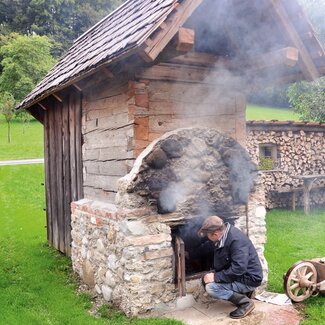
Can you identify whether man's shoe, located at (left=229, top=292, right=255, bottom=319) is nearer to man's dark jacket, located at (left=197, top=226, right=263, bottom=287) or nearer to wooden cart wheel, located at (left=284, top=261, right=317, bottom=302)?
man's dark jacket, located at (left=197, top=226, right=263, bottom=287)

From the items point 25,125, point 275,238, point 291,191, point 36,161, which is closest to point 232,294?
point 275,238

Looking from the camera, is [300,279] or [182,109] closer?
[300,279]

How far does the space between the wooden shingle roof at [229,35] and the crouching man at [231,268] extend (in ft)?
7.42

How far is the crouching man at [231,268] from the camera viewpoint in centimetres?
501

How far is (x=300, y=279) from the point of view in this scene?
5.50 meters

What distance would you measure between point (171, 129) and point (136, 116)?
0.57m

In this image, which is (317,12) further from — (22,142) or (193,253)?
(22,142)

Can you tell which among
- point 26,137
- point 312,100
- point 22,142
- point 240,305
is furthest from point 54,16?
point 240,305

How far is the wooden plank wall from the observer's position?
23.9ft

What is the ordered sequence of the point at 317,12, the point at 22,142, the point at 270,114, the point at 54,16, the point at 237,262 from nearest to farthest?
the point at 237,262
the point at 317,12
the point at 22,142
the point at 270,114
the point at 54,16

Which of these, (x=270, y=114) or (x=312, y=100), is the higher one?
(x=270, y=114)

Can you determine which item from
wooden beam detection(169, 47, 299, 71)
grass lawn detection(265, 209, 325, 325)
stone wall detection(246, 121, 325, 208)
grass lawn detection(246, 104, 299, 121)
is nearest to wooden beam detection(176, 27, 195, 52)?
wooden beam detection(169, 47, 299, 71)

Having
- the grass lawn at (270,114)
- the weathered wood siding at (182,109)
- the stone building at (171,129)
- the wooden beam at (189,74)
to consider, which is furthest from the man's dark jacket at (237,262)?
the grass lawn at (270,114)

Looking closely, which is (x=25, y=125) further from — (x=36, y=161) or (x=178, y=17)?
(x=178, y=17)
